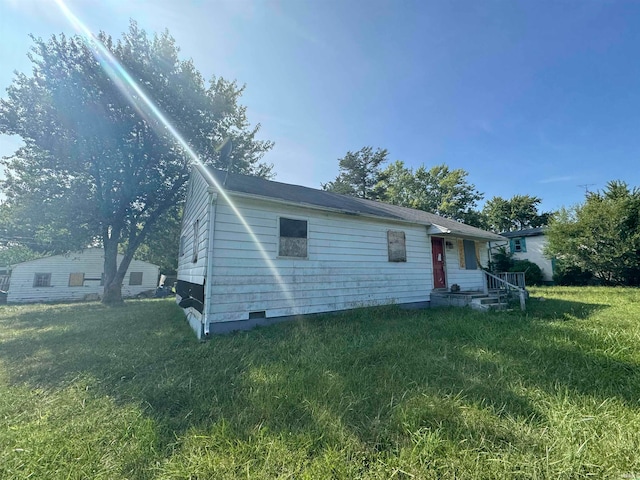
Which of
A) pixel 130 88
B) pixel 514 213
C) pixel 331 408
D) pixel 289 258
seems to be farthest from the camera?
pixel 514 213

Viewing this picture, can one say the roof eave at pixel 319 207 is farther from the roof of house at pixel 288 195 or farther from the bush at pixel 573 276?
the bush at pixel 573 276

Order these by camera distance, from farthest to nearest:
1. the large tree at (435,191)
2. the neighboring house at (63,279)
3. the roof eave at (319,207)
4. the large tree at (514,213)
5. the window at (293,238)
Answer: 1. the large tree at (514,213)
2. the large tree at (435,191)
3. the neighboring house at (63,279)
4. the window at (293,238)
5. the roof eave at (319,207)

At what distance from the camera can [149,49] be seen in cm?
1367

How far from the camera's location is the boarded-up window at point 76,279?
64.1ft

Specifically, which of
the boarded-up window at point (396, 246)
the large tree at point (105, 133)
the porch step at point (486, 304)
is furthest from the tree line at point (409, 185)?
the boarded-up window at point (396, 246)

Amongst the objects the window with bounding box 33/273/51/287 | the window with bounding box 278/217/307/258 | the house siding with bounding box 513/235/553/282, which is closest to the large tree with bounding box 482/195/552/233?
the house siding with bounding box 513/235/553/282

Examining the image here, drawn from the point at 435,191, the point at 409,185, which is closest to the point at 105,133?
the point at 409,185

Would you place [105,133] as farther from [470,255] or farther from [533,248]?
[533,248]

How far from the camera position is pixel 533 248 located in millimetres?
20719

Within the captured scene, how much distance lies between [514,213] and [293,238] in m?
39.9

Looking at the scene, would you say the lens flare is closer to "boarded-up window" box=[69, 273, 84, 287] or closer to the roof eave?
the roof eave

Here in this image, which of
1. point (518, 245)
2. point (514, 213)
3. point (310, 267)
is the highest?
point (514, 213)

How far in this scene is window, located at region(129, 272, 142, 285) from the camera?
21.0 metres

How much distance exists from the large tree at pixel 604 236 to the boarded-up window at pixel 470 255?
32.3 feet
